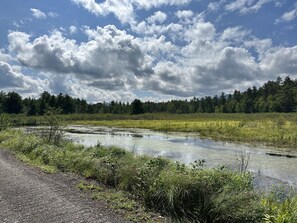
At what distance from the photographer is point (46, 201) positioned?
6980 millimetres

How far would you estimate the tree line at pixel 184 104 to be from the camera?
9069 cm

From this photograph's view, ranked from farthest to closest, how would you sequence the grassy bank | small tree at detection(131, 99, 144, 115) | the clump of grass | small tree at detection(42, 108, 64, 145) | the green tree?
small tree at detection(131, 99, 144, 115) < the green tree < small tree at detection(42, 108, 64, 145) < the grassy bank < the clump of grass

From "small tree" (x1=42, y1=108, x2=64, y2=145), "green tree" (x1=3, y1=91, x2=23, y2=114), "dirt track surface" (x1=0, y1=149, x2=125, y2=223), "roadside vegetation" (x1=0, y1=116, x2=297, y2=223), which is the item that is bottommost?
"dirt track surface" (x1=0, y1=149, x2=125, y2=223)

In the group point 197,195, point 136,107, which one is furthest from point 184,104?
point 197,195

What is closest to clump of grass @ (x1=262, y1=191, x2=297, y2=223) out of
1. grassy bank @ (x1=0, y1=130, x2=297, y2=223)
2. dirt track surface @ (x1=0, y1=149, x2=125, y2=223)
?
grassy bank @ (x1=0, y1=130, x2=297, y2=223)

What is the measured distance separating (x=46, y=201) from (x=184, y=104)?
416 feet

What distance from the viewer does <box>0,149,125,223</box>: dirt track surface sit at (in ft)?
19.7

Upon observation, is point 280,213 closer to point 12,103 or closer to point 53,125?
point 53,125

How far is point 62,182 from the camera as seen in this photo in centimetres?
907

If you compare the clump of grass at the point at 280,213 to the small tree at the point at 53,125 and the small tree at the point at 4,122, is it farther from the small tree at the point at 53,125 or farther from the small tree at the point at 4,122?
the small tree at the point at 4,122

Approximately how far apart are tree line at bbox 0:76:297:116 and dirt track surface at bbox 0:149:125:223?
6293 cm

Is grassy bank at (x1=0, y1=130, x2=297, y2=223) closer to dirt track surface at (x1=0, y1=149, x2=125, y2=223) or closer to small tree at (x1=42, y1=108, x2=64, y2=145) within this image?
dirt track surface at (x1=0, y1=149, x2=125, y2=223)

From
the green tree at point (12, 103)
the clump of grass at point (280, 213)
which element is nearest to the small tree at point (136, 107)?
the green tree at point (12, 103)

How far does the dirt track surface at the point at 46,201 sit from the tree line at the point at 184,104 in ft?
206
